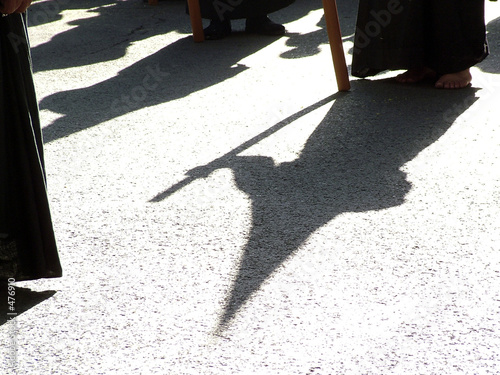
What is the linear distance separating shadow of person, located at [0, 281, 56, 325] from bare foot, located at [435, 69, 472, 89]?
234 cm

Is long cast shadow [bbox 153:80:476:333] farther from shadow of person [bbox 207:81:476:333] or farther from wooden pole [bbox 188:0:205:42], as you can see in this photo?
wooden pole [bbox 188:0:205:42]

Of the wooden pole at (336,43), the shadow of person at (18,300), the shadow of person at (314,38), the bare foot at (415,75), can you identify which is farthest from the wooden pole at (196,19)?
the shadow of person at (18,300)

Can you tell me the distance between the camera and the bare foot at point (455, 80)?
3443 millimetres

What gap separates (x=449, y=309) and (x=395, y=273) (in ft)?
0.66

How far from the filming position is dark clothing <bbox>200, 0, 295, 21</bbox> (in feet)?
16.1

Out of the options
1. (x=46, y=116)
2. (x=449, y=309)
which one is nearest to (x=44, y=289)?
(x=449, y=309)

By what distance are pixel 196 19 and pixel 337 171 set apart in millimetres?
2681

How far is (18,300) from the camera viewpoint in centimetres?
174

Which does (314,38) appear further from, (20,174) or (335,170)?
(20,174)

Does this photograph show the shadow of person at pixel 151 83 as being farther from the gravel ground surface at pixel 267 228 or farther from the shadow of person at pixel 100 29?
the shadow of person at pixel 100 29

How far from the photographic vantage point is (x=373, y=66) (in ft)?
11.6

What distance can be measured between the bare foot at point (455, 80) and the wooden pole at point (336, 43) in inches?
17.7

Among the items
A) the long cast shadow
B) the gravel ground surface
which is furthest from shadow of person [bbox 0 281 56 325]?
the long cast shadow

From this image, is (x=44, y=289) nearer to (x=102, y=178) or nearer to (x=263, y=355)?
(x=263, y=355)
